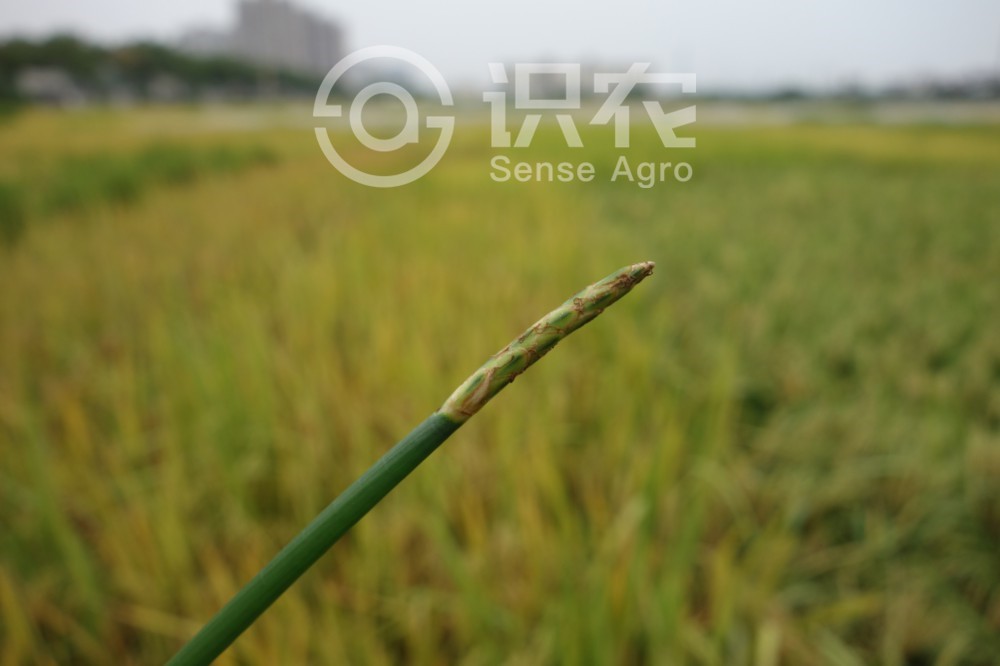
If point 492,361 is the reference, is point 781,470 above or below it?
below

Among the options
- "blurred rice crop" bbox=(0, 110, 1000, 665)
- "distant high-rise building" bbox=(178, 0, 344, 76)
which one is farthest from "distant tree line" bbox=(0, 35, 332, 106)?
"blurred rice crop" bbox=(0, 110, 1000, 665)

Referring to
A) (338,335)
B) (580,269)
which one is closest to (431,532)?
(338,335)

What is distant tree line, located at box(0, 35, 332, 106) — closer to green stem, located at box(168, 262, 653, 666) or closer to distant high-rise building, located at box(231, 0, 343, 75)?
distant high-rise building, located at box(231, 0, 343, 75)

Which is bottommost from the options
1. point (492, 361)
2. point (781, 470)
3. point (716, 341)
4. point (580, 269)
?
point (781, 470)

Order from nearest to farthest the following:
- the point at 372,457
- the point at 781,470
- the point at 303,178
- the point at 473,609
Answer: the point at 473,609
the point at 372,457
the point at 781,470
the point at 303,178

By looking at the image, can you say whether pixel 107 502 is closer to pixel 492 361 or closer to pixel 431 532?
pixel 431 532
